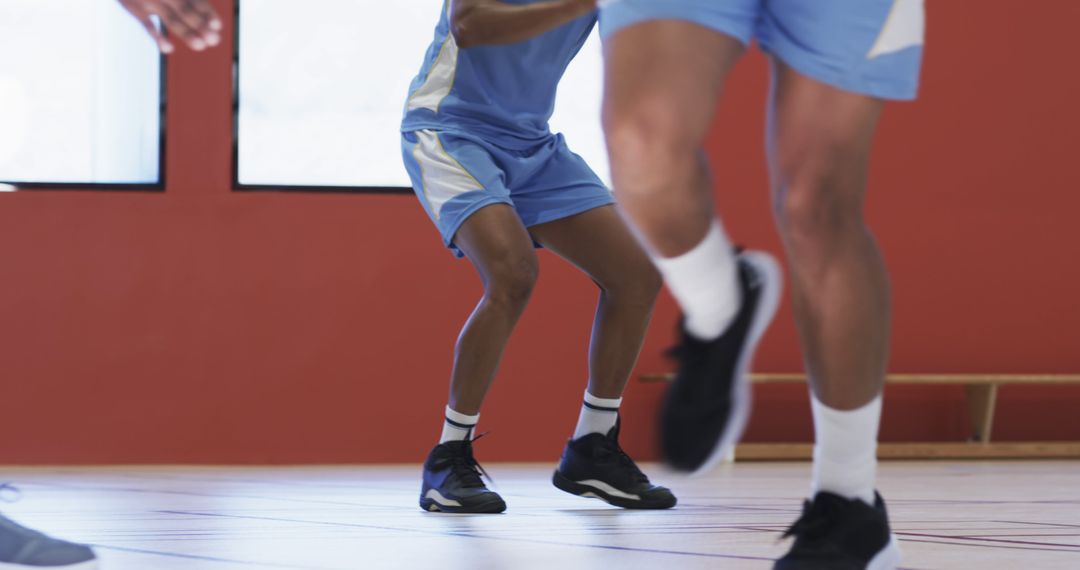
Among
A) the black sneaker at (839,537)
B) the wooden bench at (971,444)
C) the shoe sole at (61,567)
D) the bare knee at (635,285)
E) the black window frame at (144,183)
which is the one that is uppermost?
the black window frame at (144,183)

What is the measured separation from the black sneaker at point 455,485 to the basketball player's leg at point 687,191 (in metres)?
1.10

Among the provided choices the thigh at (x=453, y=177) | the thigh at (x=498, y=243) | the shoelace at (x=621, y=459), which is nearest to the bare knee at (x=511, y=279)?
the thigh at (x=498, y=243)

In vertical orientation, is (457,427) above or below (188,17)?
below

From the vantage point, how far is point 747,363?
4.58ft

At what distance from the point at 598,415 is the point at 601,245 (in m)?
0.35

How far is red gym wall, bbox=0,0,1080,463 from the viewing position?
4133 mm

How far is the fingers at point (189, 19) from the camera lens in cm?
142

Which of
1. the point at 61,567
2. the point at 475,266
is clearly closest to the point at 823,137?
the point at 61,567

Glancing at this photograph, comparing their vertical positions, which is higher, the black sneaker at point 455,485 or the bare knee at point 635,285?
the bare knee at point 635,285

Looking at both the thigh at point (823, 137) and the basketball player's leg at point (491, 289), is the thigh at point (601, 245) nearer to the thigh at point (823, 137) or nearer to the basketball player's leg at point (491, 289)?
the basketball player's leg at point (491, 289)

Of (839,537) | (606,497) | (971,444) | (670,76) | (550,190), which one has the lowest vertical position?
(971,444)

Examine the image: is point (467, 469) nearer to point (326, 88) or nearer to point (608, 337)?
point (608, 337)

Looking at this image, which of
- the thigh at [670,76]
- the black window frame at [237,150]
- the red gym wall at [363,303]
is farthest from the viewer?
the black window frame at [237,150]

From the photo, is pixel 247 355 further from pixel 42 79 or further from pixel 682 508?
pixel 682 508
